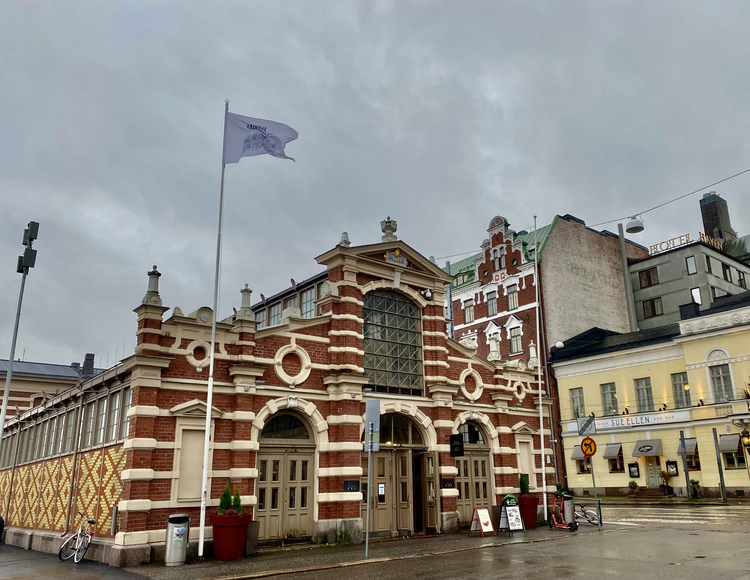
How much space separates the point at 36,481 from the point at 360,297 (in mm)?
14929

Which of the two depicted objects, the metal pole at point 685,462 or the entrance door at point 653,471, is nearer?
the metal pole at point 685,462

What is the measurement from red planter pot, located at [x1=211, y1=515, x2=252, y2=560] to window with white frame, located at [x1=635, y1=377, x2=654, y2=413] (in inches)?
1190

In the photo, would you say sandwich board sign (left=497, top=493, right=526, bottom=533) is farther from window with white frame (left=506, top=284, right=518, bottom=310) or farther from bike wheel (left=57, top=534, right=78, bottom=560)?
window with white frame (left=506, top=284, right=518, bottom=310)

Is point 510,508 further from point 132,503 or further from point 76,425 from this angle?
point 76,425

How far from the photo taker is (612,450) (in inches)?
1565

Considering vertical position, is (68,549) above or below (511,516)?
below

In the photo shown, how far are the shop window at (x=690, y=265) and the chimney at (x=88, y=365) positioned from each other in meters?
44.9

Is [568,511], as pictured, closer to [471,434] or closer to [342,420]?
[471,434]

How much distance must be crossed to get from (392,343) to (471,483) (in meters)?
6.13

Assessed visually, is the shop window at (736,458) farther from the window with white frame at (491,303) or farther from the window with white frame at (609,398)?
the window with white frame at (491,303)

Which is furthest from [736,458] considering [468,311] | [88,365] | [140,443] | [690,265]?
[88,365]

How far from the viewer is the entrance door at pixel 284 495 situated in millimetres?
18484

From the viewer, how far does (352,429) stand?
20.2 metres

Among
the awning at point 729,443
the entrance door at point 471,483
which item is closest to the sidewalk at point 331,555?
the entrance door at point 471,483
